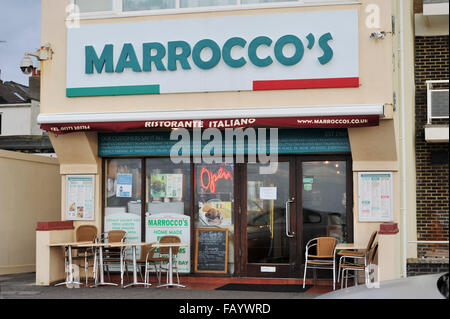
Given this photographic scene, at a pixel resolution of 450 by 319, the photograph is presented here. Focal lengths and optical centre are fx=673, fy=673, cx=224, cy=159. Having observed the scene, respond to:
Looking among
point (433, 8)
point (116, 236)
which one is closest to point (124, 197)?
point (116, 236)

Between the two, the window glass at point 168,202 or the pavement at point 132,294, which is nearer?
the pavement at point 132,294

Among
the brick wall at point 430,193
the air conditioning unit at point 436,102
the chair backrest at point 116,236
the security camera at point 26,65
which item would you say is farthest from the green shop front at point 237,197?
the air conditioning unit at point 436,102

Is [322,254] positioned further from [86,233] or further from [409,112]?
[86,233]

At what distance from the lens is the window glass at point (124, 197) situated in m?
13.3

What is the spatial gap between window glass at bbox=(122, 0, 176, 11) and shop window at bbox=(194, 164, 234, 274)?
3.08 meters

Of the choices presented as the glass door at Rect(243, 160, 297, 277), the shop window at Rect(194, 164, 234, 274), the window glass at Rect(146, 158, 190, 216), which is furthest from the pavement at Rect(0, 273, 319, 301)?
the window glass at Rect(146, 158, 190, 216)

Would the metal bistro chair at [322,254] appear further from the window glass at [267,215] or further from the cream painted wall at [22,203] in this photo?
the cream painted wall at [22,203]

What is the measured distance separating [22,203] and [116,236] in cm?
318

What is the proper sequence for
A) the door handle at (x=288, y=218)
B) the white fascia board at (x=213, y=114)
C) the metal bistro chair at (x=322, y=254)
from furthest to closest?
1. the door handle at (x=288, y=218)
2. the metal bistro chair at (x=322, y=254)
3. the white fascia board at (x=213, y=114)

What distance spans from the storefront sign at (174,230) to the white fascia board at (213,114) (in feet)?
7.03

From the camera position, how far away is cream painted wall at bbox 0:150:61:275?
14367mm

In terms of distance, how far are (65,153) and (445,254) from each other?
298 inches
